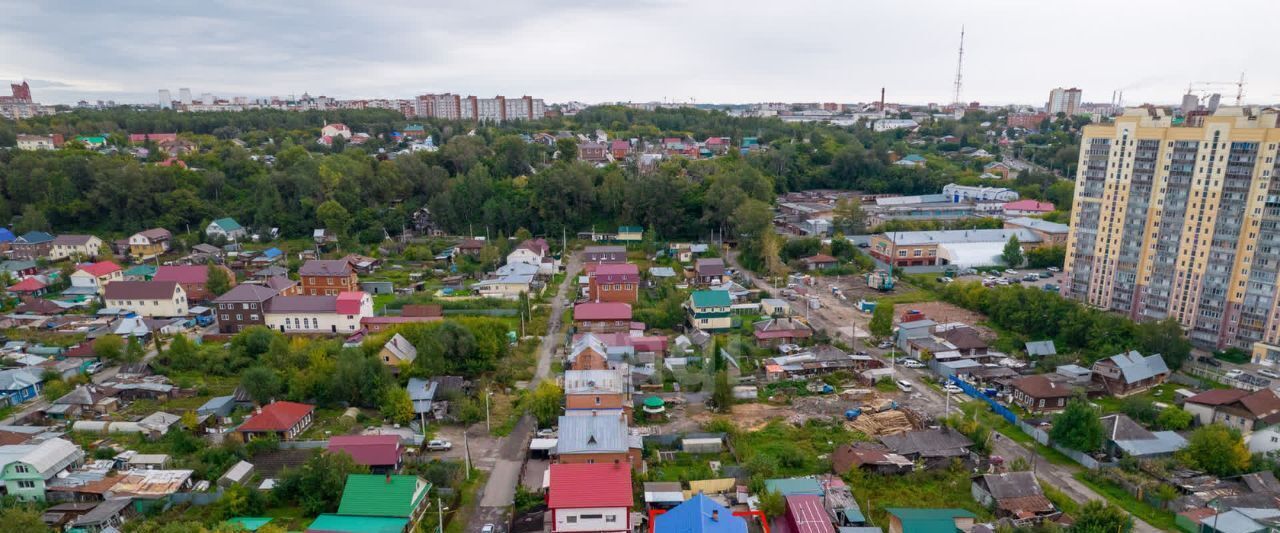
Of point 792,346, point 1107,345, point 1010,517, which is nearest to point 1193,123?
point 1107,345

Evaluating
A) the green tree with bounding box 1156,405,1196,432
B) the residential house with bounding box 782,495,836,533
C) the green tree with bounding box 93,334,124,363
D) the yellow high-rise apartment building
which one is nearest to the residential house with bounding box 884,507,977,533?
the residential house with bounding box 782,495,836,533

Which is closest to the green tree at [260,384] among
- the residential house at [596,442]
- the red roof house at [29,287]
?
the residential house at [596,442]

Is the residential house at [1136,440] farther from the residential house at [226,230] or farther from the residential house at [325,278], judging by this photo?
the residential house at [226,230]

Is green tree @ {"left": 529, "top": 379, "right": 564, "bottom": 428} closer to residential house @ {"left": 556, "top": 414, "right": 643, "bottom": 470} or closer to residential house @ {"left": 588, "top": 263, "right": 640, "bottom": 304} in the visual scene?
residential house @ {"left": 556, "top": 414, "right": 643, "bottom": 470}

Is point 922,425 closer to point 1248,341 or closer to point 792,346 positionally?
point 792,346

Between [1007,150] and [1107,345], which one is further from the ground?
[1007,150]

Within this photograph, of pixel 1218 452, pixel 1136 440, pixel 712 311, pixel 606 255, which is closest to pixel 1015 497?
pixel 1136 440
